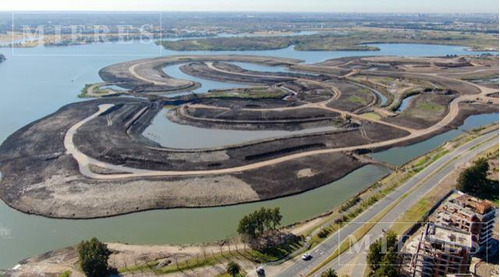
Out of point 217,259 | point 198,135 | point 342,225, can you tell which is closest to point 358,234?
point 342,225

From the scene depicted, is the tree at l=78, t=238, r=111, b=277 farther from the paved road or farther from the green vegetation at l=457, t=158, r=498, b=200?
the green vegetation at l=457, t=158, r=498, b=200

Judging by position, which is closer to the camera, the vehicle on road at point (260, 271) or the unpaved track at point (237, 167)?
the vehicle on road at point (260, 271)

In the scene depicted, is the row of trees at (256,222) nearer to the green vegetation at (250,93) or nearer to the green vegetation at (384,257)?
the green vegetation at (384,257)

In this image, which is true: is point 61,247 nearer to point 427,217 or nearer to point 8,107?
point 427,217

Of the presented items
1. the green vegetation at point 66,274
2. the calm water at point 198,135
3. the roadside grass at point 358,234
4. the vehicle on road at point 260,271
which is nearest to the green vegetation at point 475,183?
the roadside grass at point 358,234

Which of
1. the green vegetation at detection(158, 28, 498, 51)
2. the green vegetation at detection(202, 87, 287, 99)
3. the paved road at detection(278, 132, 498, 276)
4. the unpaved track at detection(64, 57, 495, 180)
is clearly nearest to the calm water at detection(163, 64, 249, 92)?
the green vegetation at detection(202, 87, 287, 99)

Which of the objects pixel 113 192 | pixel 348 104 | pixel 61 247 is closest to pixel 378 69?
pixel 348 104

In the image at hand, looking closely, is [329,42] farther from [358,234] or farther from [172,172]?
[358,234]
